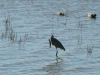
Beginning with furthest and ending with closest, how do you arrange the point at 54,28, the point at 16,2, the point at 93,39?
1. the point at 16,2
2. the point at 54,28
3. the point at 93,39

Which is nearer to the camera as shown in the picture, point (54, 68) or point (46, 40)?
point (54, 68)

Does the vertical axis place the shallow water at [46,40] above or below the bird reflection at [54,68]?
above

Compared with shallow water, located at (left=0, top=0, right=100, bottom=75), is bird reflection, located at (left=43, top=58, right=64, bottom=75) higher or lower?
lower

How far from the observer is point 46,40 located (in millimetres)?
18328

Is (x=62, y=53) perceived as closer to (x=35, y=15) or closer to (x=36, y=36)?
(x=36, y=36)

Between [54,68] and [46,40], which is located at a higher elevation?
[46,40]

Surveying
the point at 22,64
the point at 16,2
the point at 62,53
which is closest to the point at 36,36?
the point at 62,53

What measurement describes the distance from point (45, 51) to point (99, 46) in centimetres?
237

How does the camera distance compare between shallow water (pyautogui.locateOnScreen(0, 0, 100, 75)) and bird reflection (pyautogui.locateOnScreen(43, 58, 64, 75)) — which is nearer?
bird reflection (pyautogui.locateOnScreen(43, 58, 64, 75))

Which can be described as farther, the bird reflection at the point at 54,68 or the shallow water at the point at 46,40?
the shallow water at the point at 46,40

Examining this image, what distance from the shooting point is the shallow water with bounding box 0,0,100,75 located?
534 inches

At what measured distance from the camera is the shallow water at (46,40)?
13561 mm

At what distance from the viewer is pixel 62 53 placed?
52.5ft

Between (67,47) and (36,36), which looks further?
(36,36)
